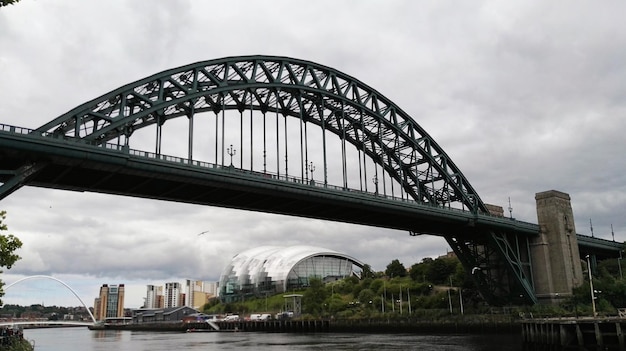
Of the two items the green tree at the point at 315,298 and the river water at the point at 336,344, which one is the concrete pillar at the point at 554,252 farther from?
the green tree at the point at 315,298

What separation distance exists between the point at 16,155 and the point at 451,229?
47.1 m

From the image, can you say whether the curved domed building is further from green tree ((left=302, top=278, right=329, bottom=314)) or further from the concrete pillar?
the concrete pillar

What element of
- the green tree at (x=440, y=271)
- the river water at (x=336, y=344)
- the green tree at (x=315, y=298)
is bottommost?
the river water at (x=336, y=344)

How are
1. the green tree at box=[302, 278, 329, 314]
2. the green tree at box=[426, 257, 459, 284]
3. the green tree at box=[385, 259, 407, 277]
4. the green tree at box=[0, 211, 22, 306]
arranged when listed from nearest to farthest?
the green tree at box=[0, 211, 22, 306] → the green tree at box=[426, 257, 459, 284] → the green tree at box=[302, 278, 329, 314] → the green tree at box=[385, 259, 407, 277]

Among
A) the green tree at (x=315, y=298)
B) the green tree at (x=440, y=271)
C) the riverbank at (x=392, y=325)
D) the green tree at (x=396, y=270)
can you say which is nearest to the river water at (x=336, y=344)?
the riverbank at (x=392, y=325)

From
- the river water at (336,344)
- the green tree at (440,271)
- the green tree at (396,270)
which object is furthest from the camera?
the green tree at (396,270)

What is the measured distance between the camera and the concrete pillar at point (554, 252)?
64188 millimetres

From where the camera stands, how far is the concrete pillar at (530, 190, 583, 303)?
6419 cm

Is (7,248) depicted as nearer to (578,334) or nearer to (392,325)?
(578,334)

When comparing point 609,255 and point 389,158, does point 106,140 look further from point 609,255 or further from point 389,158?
point 609,255

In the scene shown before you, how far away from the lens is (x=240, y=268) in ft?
568

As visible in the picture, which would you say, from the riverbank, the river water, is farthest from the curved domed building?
the river water

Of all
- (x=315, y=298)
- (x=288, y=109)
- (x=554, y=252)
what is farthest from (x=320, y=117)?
(x=315, y=298)

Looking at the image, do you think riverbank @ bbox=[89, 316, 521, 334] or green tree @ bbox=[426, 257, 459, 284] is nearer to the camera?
riverbank @ bbox=[89, 316, 521, 334]
